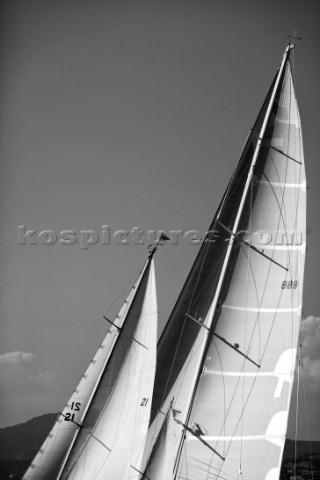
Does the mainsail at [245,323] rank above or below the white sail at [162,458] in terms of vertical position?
above

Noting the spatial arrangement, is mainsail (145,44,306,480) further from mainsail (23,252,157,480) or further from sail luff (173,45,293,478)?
mainsail (23,252,157,480)

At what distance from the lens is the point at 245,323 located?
21969mm

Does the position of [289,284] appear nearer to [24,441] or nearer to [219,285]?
[219,285]

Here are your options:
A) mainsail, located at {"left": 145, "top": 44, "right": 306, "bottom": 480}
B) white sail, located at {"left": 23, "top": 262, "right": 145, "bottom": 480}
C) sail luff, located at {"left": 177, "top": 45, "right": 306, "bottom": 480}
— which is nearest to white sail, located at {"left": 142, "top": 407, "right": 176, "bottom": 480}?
mainsail, located at {"left": 145, "top": 44, "right": 306, "bottom": 480}

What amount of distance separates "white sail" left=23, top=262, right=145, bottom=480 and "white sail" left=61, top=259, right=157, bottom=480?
1.15 feet

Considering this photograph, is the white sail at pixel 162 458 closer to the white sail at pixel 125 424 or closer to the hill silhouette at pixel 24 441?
the white sail at pixel 125 424

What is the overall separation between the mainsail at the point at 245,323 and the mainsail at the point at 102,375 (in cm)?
115

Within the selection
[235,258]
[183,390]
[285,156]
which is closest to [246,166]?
[285,156]

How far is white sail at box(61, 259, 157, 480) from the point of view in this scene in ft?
68.3

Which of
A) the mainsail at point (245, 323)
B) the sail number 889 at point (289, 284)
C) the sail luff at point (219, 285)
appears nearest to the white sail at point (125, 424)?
the mainsail at point (245, 323)

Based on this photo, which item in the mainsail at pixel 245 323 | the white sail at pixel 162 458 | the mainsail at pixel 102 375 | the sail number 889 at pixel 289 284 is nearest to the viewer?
the mainsail at pixel 102 375

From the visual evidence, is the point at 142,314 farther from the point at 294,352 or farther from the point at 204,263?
the point at 294,352

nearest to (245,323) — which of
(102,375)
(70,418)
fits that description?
(102,375)

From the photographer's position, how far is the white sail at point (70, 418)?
66.7 ft
